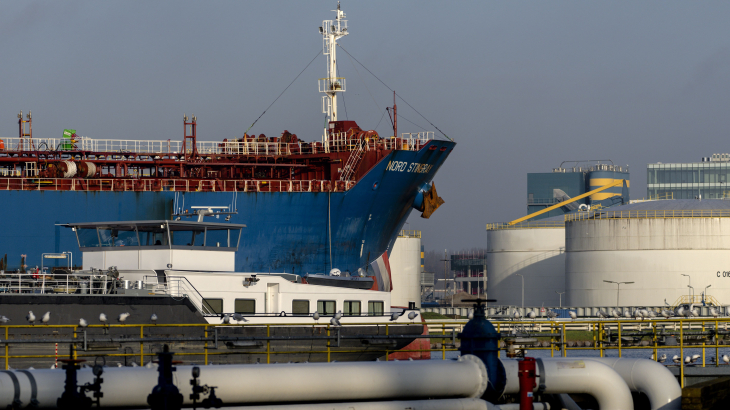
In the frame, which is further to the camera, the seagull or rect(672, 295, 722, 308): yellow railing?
rect(672, 295, 722, 308): yellow railing

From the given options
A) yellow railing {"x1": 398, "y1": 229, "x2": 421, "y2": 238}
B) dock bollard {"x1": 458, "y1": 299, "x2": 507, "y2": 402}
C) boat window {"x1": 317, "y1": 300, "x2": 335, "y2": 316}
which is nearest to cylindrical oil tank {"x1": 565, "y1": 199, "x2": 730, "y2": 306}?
yellow railing {"x1": 398, "y1": 229, "x2": 421, "y2": 238}

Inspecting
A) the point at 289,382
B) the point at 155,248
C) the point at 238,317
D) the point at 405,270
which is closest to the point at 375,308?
the point at 238,317

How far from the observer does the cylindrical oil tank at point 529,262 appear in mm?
97125

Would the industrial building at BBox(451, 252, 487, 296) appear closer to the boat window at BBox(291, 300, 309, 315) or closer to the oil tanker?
the oil tanker

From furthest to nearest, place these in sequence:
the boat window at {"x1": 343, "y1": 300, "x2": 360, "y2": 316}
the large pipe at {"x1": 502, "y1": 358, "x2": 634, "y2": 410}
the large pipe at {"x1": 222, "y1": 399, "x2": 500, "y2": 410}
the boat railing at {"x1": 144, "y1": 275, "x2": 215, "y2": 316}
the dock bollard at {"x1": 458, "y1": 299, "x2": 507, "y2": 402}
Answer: the boat window at {"x1": 343, "y1": 300, "x2": 360, "y2": 316} → the boat railing at {"x1": 144, "y1": 275, "x2": 215, "y2": 316} → the large pipe at {"x1": 502, "y1": 358, "x2": 634, "y2": 410} → the dock bollard at {"x1": 458, "y1": 299, "x2": 507, "y2": 402} → the large pipe at {"x1": 222, "y1": 399, "x2": 500, "y2": 410}

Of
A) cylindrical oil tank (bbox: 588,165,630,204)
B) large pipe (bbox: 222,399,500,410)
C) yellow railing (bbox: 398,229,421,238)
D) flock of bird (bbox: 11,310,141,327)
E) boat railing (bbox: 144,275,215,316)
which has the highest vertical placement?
cylindrical oil tank (bbox: 588,165,630,204)

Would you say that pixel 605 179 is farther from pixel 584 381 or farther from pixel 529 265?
pixel 584 381

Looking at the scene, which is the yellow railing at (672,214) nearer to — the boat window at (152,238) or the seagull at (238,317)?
the boat window at (152,238)

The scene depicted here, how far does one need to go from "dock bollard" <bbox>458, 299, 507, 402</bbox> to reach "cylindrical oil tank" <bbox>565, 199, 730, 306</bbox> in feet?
194

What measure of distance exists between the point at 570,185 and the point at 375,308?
442ft

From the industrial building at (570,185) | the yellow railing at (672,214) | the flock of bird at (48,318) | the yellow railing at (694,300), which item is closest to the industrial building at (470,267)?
the industrial building at (570,185)

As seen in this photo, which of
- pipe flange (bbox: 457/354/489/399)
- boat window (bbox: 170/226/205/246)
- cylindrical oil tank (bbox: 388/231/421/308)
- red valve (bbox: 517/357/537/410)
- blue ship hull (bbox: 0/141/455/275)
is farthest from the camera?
cylindrical oil tank (bbox: 388/231/421/308)

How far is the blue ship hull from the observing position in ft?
157

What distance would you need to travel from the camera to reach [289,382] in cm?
1559
